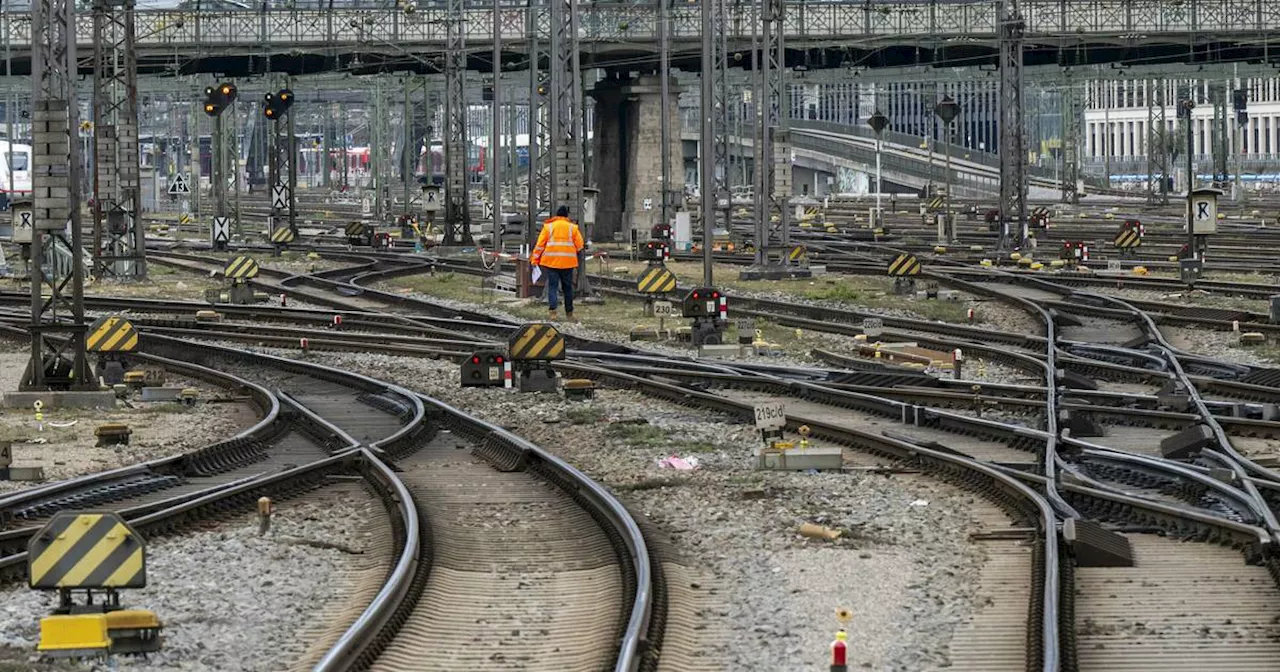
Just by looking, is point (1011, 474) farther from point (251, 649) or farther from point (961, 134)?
point (961, 134)

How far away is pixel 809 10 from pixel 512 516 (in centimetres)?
5557

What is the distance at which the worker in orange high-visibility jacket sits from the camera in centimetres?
3334

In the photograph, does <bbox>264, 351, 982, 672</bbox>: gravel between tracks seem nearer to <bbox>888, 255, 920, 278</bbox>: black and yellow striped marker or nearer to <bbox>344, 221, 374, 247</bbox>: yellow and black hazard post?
<bbox>888, 255, 920, 278</bbox>: black and yellow striped marker

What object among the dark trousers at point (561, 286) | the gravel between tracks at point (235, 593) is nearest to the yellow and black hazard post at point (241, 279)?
the dark trousers at point (561, 286)

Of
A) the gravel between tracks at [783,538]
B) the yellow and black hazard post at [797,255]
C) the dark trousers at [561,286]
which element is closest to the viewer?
the gravel between tracks at [783,538]

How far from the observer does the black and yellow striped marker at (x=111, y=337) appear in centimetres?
2550

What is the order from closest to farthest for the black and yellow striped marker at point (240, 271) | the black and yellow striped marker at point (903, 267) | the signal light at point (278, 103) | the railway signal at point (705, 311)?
the railway signal at point (705, 311)
the black and yellow striped marker at point (240, 271)
the black and yellow striped marker at point (903, 267)
the signal light at point (278, 103)

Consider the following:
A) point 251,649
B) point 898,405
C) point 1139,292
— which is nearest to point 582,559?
point 251,649

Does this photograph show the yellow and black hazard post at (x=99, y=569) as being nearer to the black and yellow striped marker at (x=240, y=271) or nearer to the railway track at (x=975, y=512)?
the railway track at (x=975, y=512)

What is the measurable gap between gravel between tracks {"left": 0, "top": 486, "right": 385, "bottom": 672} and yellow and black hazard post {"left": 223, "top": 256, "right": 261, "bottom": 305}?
23.1 meters

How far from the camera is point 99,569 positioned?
10.6 metres

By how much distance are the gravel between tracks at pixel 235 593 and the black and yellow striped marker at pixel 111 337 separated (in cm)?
1036

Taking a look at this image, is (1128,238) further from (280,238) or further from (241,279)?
(280,238)

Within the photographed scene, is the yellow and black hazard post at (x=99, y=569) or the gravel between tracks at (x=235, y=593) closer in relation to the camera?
the yellow and black hazard post at (x=99, y=569)
